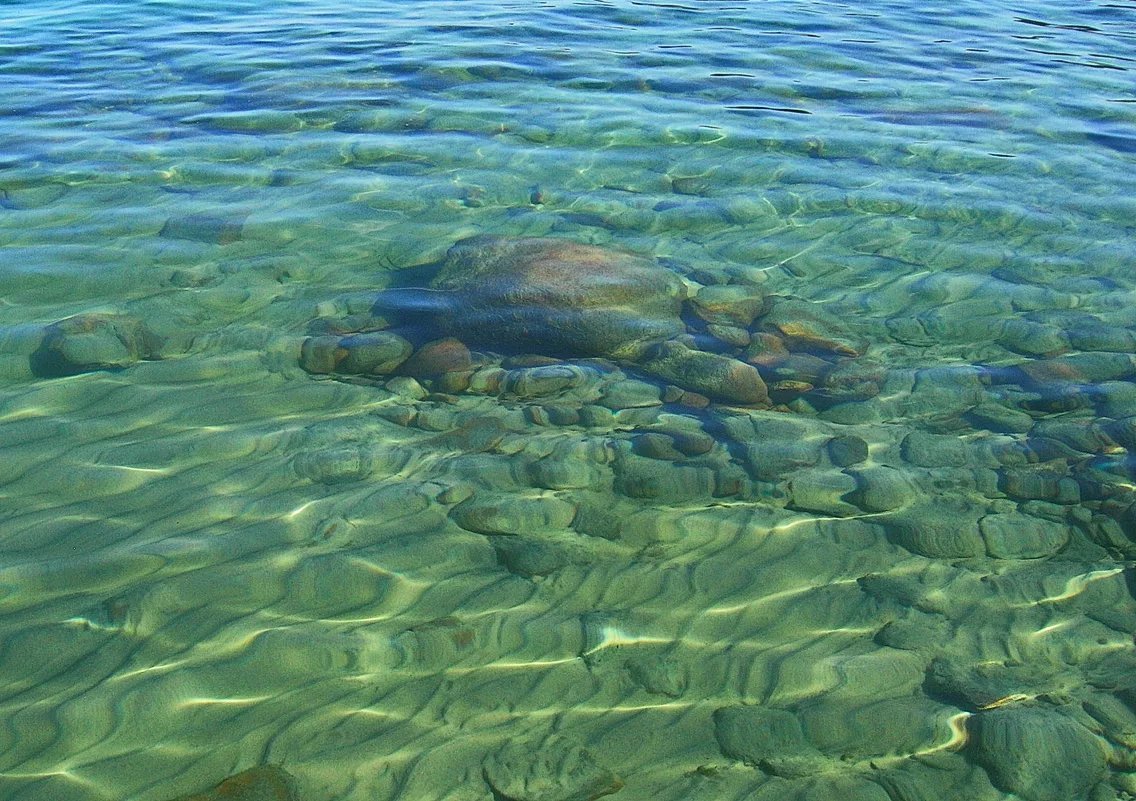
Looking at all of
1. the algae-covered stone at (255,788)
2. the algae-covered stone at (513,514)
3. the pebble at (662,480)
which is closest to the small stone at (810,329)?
the pebble at (662,480)

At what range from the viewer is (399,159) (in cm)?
768

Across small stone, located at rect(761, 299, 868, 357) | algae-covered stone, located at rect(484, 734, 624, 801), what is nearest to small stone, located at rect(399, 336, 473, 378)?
small stone, located at rect(761, 299, 868, 357)

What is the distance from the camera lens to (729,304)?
5535 mm

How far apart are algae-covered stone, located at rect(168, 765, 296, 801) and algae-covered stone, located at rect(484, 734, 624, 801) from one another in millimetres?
553

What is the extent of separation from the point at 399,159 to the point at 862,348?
403cm

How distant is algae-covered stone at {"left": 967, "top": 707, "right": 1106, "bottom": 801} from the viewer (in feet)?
9.40

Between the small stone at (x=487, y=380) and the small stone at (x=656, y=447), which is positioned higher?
the small stone at (x=487, y=380)

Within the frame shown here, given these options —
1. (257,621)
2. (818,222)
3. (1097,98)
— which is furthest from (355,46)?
(257,621)

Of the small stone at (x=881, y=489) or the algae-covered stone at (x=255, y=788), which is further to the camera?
the small stone at (x=881, y=489)

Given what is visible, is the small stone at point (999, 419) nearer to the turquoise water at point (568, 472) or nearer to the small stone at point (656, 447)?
the turquoise water at point (568, 472)

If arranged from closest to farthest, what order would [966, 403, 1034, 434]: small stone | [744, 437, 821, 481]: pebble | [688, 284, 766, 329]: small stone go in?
[744, 437, 821, 481]: pebble, [966, 403, 1034, 434]: small stone, [688, 284, 766, 329]: small stone

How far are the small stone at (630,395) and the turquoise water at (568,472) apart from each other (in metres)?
0.02

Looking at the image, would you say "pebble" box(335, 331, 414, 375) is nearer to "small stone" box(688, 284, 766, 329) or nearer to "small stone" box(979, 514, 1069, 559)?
"small stone" box(688, 284, 766, 329)

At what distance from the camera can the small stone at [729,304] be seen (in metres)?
5.39
